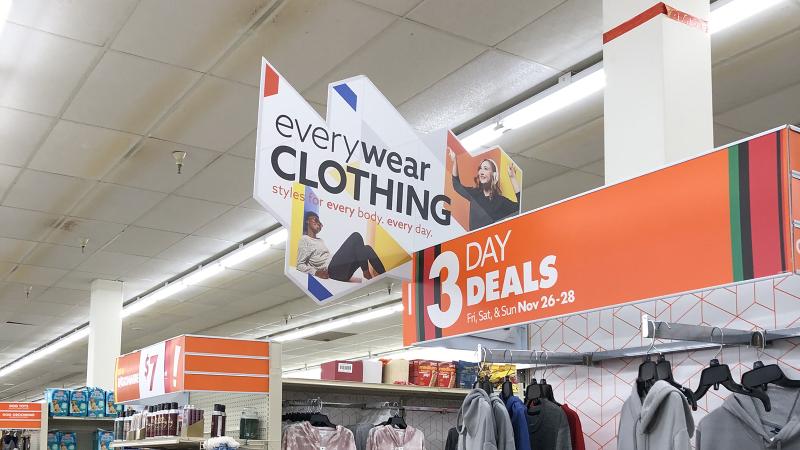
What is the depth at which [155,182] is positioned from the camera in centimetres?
848

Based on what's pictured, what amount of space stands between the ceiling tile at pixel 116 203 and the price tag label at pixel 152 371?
2.86 meters

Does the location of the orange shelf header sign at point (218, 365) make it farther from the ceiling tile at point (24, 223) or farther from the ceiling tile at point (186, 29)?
the ceiling tile at point (24, 223)

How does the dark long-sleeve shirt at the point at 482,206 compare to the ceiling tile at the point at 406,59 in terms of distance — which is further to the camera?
the ceiling tile at the point at 406,59

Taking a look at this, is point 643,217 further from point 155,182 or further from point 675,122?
point 155,182

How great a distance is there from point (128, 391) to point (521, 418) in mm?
3941

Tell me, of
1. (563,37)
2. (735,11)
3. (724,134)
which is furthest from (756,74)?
(563,37)

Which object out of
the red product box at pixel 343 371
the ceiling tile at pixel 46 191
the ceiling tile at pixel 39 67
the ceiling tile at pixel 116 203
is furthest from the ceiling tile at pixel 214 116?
the red product box at pixel 343 371

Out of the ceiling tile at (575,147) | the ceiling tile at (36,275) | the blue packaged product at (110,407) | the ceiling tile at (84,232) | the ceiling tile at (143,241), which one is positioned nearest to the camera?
the ceiling tile at (575,147)

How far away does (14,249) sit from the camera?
1104 centimetres

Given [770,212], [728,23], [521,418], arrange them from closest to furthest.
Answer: [770,212], [521,418], [728,23]

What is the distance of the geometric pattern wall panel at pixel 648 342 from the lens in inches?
116

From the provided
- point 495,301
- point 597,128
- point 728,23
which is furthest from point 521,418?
point 597,128

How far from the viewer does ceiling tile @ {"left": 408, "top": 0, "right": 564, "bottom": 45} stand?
523 centimetres

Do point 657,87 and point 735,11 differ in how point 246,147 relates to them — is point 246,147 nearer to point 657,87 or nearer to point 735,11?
point 735,11
